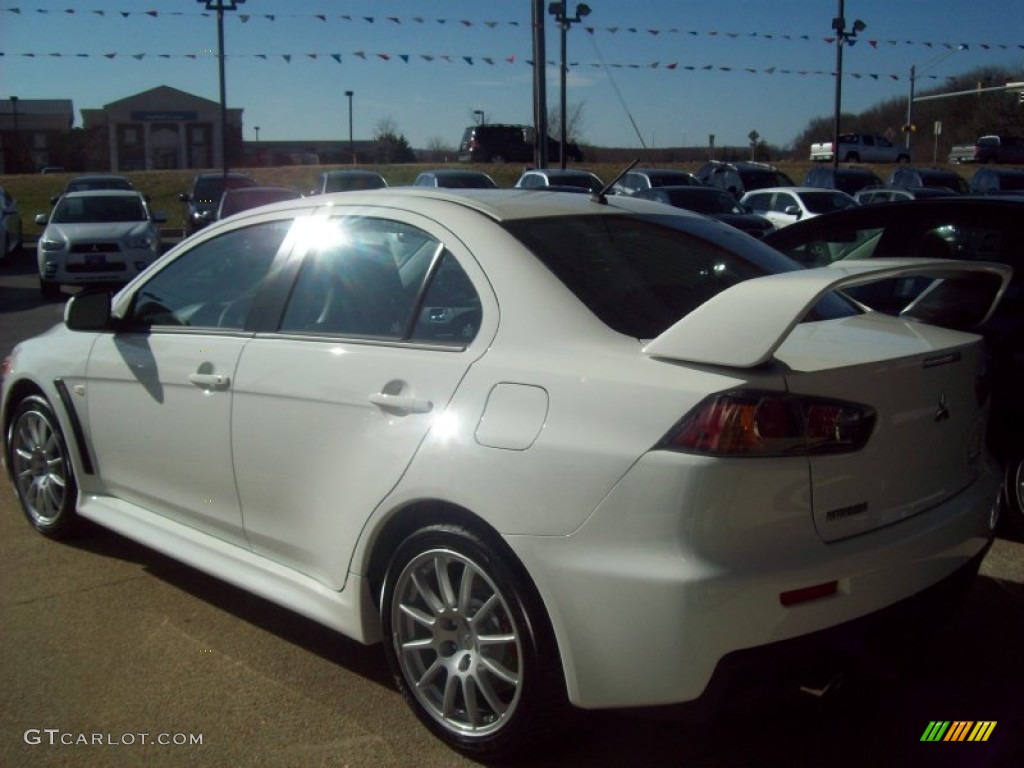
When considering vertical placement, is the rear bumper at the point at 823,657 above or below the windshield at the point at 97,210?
below

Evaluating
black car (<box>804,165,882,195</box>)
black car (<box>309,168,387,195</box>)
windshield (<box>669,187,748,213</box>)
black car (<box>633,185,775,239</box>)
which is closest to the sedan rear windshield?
black car (<box>633,185,775,239</box>)

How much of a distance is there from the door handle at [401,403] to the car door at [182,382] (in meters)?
0.82

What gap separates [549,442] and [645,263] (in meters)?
0.89

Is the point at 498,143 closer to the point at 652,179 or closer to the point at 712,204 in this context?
the point at 652,179

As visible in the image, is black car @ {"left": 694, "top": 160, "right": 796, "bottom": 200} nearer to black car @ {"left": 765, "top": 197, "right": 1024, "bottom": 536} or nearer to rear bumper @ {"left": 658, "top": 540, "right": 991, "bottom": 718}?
black car @ {"left": 765, "top": 197, "right": 1024, "bottom": 536}

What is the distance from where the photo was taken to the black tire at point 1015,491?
4781 millimetres

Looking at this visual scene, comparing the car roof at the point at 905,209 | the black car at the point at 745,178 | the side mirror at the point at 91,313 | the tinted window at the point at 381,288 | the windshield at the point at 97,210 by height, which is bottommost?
the side mirror at the point at 91,313

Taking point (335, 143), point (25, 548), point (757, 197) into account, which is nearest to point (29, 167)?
point (335, 143)

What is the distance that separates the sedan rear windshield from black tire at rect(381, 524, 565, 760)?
0.79 m

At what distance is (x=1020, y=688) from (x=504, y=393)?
2045 millimetres

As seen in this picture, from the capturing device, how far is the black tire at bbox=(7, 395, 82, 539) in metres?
4.85

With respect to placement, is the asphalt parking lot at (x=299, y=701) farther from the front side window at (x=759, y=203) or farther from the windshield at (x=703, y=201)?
the front side window at (x=759, y=203)

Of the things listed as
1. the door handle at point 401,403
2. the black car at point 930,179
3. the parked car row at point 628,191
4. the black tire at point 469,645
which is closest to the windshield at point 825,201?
the parked car row at point 628,191

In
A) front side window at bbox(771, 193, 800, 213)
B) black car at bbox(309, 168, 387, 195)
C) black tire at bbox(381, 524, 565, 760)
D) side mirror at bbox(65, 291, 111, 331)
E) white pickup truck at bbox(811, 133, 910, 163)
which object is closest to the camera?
black tire at bbox(381, 524, 565, 760)
